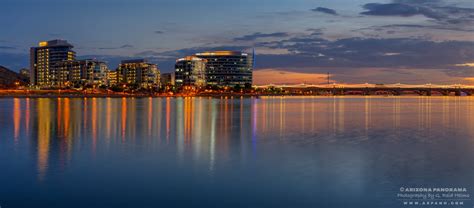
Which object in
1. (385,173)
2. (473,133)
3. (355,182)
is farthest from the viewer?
(473,133)

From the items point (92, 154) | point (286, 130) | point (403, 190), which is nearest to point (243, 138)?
point (286, 130)

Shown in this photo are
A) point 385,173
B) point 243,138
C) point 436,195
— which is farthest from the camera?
point 243,138

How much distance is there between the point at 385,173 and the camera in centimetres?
1895

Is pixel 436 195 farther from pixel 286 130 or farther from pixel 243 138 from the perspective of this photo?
pixel 286 130

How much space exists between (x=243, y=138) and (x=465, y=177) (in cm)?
1541

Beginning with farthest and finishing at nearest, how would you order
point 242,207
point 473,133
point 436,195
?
point 473,133 < point 436,195 < point 242,207

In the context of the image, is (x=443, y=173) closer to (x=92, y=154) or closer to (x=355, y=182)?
(x=355, y=182)

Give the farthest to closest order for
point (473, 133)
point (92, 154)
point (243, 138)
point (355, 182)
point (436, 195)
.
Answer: point (473, 133) → point (243, 138) → point (92, 154) → point (355, 182) → point (436, 195)

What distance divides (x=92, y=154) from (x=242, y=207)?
458 inches

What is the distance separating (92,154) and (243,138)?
10746 mm

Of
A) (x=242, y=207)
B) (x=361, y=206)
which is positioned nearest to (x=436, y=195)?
(x=361, y=206)

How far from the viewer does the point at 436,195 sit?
1528 cm

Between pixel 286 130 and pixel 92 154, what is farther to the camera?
pixel 286 130

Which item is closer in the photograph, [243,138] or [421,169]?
[421,169]
